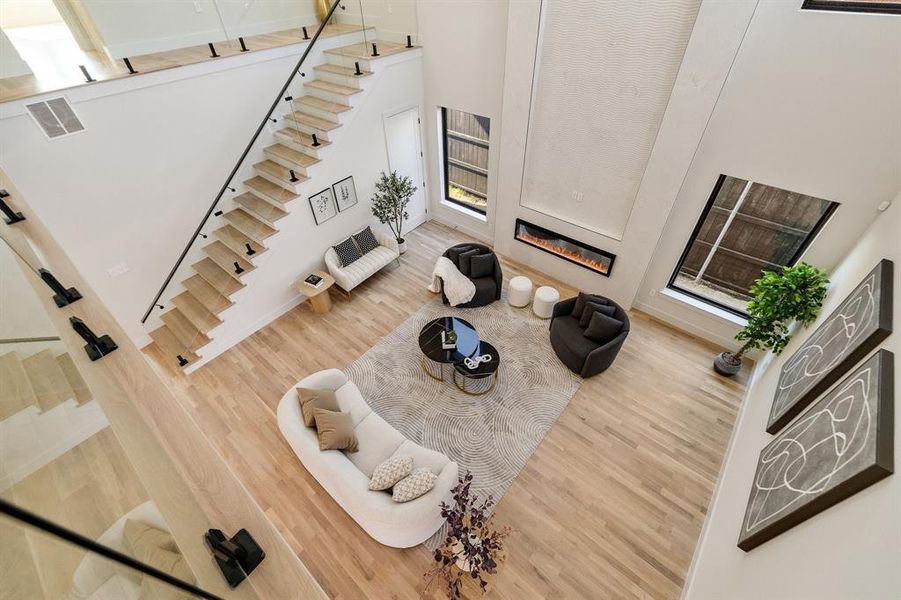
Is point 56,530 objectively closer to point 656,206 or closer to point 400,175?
point 656,206

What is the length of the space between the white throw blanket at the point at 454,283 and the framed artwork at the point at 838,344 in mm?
3684

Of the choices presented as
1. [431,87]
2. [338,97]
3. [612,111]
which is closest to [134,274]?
[338,97]

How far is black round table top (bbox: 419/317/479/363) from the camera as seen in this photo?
15.6ft

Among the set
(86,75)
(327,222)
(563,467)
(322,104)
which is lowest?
(563,467)

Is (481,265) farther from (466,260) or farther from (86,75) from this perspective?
(86,75)

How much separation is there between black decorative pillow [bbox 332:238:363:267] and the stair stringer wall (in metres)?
0.17

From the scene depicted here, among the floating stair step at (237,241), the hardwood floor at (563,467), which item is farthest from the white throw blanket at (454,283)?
the floating stair step at (237,241)

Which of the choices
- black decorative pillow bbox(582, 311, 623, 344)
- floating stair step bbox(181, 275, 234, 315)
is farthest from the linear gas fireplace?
floating stair step bbox(181, 275, 234, 315)

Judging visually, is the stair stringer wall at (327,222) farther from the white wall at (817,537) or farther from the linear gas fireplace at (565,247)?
the white wall at (817,537)

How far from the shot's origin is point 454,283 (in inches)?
225

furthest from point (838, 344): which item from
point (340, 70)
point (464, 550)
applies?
point (340, 70)

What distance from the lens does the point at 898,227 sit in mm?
2748

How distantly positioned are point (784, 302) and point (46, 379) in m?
5.50

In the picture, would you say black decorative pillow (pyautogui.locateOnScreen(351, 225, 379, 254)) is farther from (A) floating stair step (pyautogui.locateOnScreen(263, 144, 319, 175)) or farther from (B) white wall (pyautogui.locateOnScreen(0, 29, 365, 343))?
(A) floating stair step (pyautogui.locateOnScreen(263, 144, 319, 175))
